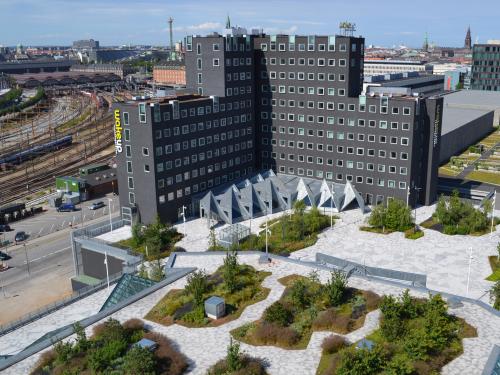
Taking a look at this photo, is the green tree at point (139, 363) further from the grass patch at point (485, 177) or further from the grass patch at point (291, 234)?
the grass patch at point (485, 177)

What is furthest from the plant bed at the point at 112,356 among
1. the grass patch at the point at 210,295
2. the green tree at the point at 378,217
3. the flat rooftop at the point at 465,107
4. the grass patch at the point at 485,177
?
the flat rooftop at the point at 465,107

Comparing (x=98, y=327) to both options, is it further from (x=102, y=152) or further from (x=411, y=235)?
(x=102, y=152)

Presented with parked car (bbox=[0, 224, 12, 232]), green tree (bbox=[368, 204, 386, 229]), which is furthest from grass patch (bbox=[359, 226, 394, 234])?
parked car (bbox=[0, 224, 12, 232])

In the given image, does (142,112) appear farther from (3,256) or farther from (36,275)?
(3,256)

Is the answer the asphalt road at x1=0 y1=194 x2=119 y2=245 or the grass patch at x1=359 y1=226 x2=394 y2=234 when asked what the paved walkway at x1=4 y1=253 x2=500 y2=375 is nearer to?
the grass patch at x1=359 y1=226 x2=394 y2=234

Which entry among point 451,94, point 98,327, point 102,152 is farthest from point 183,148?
point 451,94

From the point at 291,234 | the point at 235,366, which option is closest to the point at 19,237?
the point at 291,234

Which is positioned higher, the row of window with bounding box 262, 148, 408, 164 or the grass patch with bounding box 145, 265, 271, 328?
the row of window with bounding box 262, 148, 408, 164
